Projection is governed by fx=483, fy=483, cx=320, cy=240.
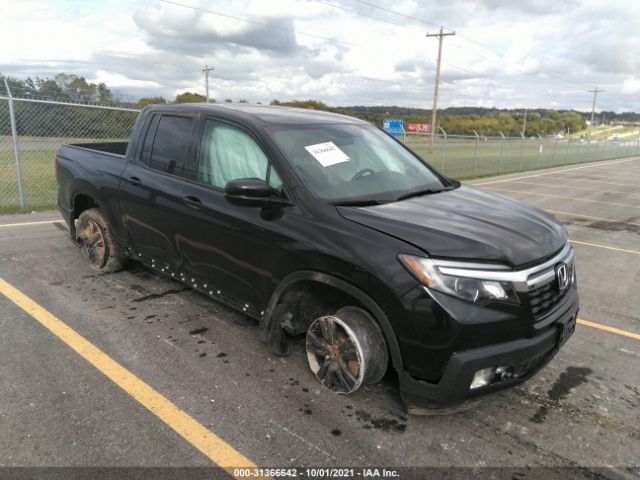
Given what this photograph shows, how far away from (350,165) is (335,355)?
1.35 meters

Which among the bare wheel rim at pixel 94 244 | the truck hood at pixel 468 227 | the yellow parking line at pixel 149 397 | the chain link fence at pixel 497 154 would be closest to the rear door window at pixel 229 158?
the truck hood at pixel 468 227

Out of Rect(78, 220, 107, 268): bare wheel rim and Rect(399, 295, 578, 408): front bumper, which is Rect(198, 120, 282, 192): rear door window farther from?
Rect(78, 220, 107, 268): bare wheel rim

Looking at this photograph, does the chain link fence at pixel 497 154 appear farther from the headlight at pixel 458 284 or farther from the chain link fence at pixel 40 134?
the headlight at pixel 458 284

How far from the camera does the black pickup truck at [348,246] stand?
8.16 ft

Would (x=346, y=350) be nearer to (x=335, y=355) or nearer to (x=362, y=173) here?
(x=335, y=355)

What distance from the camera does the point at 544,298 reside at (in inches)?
107

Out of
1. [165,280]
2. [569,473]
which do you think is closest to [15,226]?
[165,280]

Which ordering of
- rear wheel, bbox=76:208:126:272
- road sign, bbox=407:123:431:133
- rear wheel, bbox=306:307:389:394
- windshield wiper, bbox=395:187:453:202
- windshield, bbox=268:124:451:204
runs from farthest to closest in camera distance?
road sign, bbox=407:123:431:133
rear wheel, bbox=76:208:126:272
windshield wiper, bbox=395:187:453:202
windshield, bbox=268:124:451:204
rear wheel, bbox=306:307:389:394

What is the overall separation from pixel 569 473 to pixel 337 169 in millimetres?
2225

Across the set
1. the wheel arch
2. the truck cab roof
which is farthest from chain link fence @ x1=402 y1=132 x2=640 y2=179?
the wheel arch

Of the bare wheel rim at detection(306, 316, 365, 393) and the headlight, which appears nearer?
the headlight

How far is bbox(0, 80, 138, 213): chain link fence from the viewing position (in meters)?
8.97

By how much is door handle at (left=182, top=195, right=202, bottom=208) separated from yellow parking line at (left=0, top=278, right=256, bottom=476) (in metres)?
1.23

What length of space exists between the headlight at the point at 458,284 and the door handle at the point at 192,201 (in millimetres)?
1787
